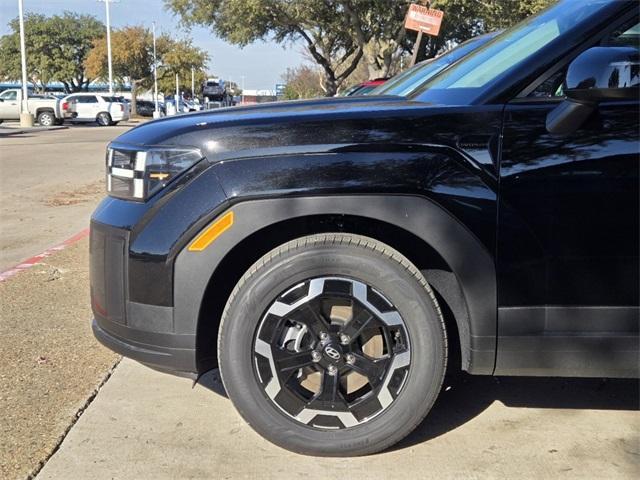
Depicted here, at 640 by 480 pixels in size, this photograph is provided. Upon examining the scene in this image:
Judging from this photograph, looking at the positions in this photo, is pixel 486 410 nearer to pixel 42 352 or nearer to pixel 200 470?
pixel 200 470

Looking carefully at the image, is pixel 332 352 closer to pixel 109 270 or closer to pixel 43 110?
pixel 109 270

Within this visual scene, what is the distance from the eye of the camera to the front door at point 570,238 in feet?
9.14

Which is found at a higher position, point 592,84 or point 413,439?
point 592,84

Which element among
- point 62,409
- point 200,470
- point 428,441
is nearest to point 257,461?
point 200,470

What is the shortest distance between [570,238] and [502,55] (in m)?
0.98

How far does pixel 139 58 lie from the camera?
66812 mm

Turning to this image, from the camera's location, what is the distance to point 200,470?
298 centimetres

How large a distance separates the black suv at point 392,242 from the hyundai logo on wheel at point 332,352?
0.02m

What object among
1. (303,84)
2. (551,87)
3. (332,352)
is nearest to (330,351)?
(332,352)

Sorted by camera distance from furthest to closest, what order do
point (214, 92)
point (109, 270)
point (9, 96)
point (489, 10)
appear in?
point (214, 92)
point (9, 96)
point (489, 10)
point (109, 270)

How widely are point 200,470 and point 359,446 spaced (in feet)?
2.29

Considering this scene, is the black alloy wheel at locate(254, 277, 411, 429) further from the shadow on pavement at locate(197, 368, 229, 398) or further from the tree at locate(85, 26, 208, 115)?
the tree at locate(85, 26, 208, 115)

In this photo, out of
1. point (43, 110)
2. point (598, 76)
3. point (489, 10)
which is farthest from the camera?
point (43, 110)

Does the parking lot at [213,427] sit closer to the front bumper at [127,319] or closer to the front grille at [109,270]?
the front bumper at [127,319]
